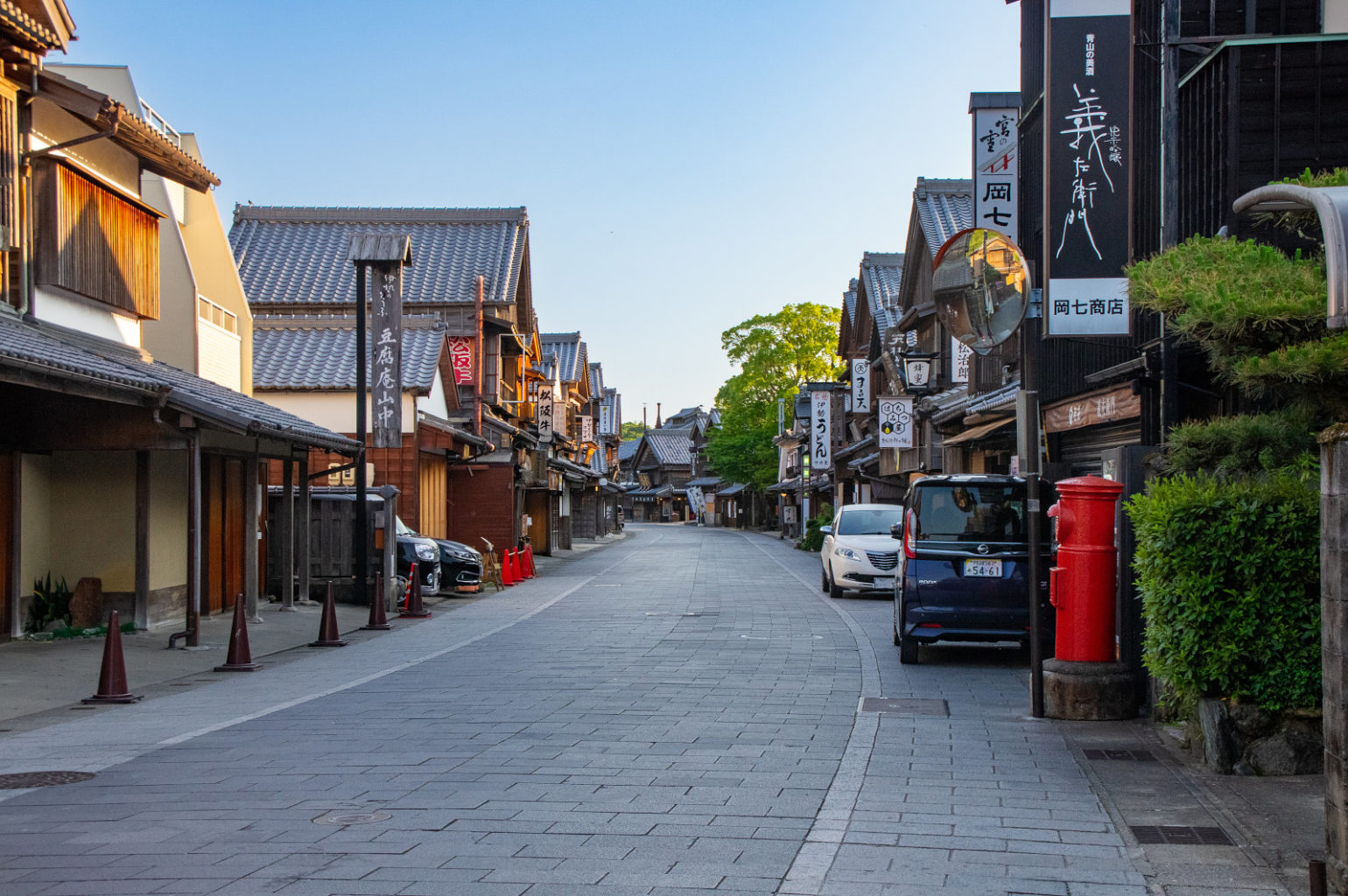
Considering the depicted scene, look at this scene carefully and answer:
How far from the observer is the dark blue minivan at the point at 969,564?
12.3 meters

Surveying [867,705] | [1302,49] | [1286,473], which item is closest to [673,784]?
[867,705]

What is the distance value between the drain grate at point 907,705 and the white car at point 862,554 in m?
11.5

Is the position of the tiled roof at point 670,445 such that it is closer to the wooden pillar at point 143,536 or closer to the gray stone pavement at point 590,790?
the wooden pillar at point 143,536

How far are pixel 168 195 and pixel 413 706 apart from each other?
12.2 metres

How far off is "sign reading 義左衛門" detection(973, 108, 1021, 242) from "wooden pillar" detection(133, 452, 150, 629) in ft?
41.2

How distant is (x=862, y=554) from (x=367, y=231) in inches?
1005

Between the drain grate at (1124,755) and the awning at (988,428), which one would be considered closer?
the drain grate at (1124,755)

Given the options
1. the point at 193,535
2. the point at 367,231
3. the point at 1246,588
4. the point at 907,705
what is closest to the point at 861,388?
the point at 367,231

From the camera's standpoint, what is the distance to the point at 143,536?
14961 mm

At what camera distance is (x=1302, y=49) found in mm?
10969

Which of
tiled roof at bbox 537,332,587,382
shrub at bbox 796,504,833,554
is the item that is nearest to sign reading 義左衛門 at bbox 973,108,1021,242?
shrub at bbox 796,504,833,554

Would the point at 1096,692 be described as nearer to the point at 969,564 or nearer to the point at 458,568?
the point at 969,564

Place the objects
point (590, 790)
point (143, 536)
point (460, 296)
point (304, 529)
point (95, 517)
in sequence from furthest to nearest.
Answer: point (460, 296) < point (304, 529) < point (95, 517) < point (143, 536) < point (590, 790)

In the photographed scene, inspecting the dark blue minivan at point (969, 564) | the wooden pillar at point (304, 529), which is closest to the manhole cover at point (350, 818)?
the dark blue minivan at point (969, 564)
